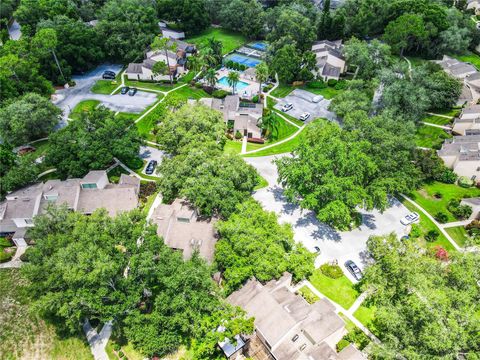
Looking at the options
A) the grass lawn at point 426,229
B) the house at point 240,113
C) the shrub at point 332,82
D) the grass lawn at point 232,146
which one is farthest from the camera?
the shrub at point 332,82

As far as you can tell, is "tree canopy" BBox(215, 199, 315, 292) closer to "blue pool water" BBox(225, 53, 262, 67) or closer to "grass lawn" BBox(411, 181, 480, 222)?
"grass lawn" BBox(411, 181, 480, 222)

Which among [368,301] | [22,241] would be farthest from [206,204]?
[22,241]

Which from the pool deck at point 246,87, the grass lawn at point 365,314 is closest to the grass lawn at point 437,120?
the pool deck at point 246,87

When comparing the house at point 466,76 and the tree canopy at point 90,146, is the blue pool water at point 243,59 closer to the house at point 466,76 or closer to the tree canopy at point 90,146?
the tree canopy at point 90,146

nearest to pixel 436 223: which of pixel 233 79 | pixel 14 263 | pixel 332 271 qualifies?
pixel 332 271

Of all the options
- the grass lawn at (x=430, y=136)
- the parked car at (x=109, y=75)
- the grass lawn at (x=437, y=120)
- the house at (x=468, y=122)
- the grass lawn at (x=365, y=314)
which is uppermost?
the house at (x=468, y=122)

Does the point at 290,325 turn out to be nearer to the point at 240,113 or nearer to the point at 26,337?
the point at 26,337

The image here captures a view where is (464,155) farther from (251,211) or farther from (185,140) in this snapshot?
(185,140)
